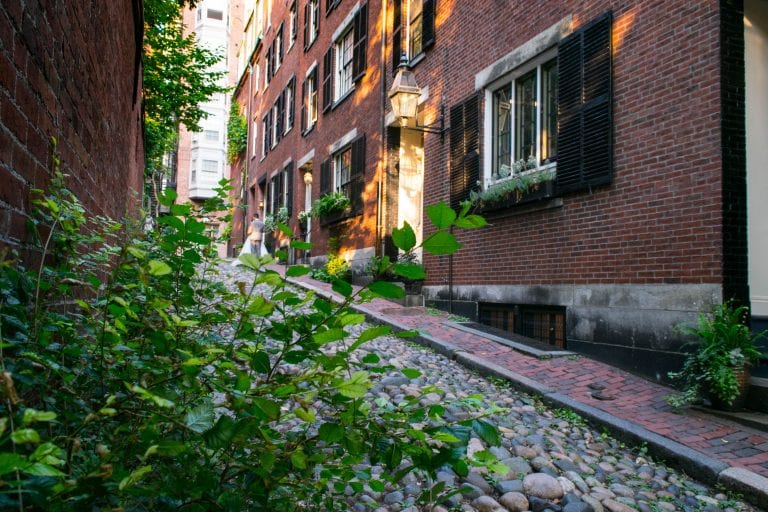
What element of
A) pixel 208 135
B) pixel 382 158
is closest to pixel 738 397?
pixel 382 158

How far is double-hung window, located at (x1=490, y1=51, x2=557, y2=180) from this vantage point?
7625 millimetres

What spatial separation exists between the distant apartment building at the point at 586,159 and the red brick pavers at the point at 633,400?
14.6 inches

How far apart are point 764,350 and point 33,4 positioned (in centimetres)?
629

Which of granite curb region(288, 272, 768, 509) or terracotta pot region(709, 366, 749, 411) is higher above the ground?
terracotta pot region(709, 366, 749, 411)

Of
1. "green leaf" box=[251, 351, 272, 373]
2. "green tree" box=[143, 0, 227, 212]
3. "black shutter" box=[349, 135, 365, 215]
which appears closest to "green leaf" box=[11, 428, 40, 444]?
"green leaf" box=[251, 351, 272, 373]

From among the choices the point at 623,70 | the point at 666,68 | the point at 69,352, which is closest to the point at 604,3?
the point at 623,70

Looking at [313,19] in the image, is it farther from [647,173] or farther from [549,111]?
[647,173]

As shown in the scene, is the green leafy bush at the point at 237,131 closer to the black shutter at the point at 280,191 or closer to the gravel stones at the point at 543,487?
the black shutter at the point at 280,191

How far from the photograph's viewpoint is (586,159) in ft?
21.7

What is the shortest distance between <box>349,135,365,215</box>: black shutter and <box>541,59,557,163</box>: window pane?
6203 mm

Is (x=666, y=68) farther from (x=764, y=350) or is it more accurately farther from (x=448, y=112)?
(x=448, y=112)

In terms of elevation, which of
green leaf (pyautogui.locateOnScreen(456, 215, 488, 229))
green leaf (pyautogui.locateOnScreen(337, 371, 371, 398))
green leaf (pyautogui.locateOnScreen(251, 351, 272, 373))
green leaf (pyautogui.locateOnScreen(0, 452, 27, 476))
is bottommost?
green leaf (pyautogui.locateOnScreen(0, 452, 27, 476))

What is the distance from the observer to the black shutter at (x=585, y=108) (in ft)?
21.0

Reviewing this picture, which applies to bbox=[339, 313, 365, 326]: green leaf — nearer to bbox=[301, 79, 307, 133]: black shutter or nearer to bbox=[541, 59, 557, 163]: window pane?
bbox=[541, 59, 557, 163]: window pane
